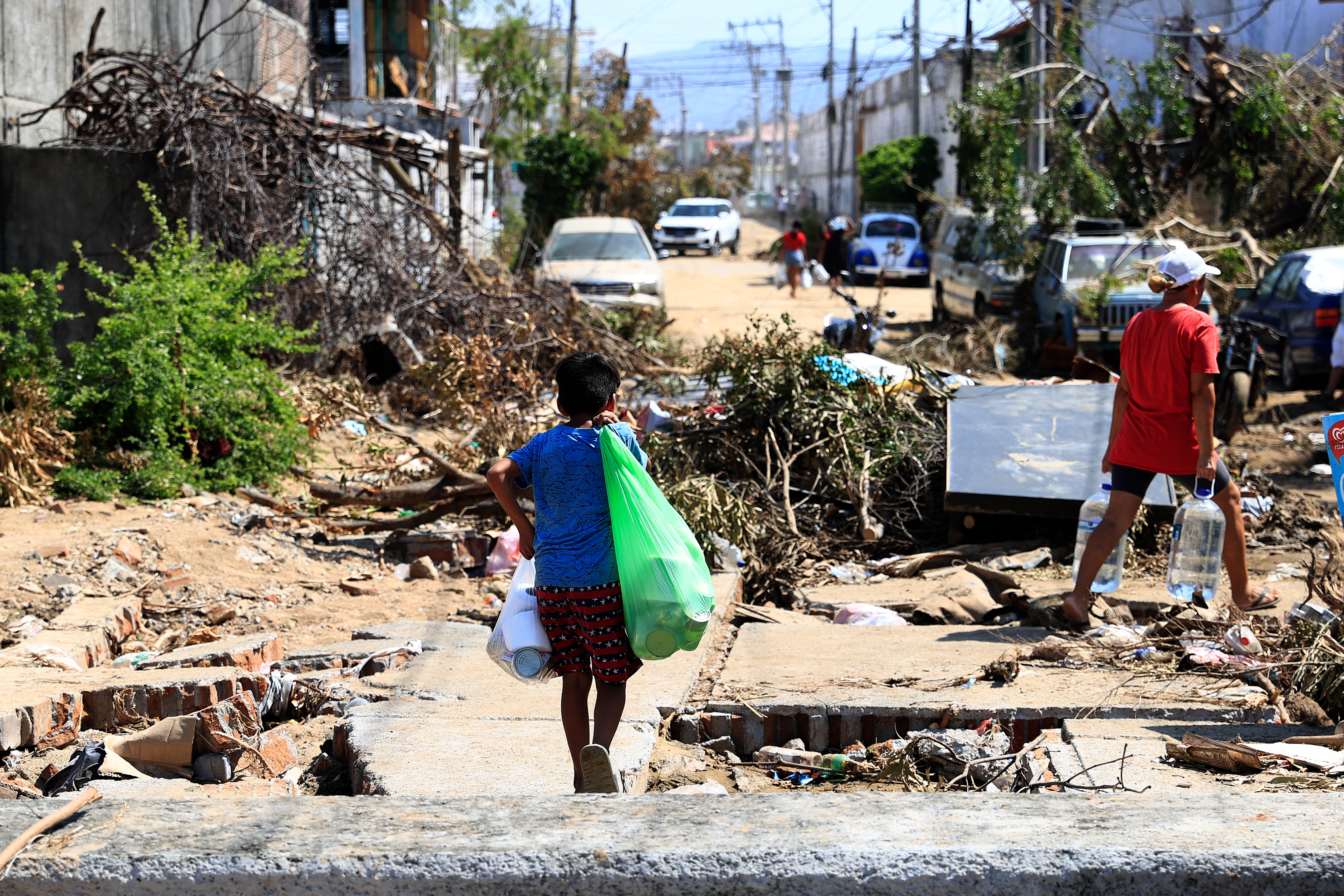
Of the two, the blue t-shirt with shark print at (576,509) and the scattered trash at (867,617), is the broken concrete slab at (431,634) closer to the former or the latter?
the scattered trash at (867,617)

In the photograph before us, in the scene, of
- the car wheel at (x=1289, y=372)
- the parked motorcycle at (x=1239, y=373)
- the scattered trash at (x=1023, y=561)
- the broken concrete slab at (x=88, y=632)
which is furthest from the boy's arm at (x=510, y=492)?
the car wheel at (x=1289, y=372)

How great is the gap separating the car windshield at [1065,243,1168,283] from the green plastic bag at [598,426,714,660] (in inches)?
493

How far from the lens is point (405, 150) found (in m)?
12.8

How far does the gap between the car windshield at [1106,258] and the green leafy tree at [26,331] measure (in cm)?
1134

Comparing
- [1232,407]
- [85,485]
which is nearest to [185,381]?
[85,485]

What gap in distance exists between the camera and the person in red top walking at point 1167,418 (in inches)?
191

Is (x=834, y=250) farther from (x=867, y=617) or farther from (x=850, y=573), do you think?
(x=867, y=617)

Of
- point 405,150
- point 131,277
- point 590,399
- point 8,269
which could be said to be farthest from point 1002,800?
point 405,150

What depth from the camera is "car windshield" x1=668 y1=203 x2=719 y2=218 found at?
121 feet

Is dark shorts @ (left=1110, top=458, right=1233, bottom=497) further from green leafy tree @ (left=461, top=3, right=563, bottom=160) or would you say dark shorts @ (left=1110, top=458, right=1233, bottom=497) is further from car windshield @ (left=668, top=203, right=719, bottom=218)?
car windshield @ (left=668, top=203, right=719, bottom=218)

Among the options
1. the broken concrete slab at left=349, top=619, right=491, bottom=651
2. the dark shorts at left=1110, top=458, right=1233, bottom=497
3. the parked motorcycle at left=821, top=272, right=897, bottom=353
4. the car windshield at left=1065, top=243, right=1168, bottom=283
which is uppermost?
the car windshield at left=1065, top=243, right=1168, bottom=283

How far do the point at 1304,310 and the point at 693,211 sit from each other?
2640 cm

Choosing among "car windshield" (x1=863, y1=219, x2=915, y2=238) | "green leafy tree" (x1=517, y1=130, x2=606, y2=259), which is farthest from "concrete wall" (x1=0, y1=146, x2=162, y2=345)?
"green leafy tree" (x1=517, y1=130, x2=606, y2=259)

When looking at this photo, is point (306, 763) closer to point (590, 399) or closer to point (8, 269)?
point (590, 399)
